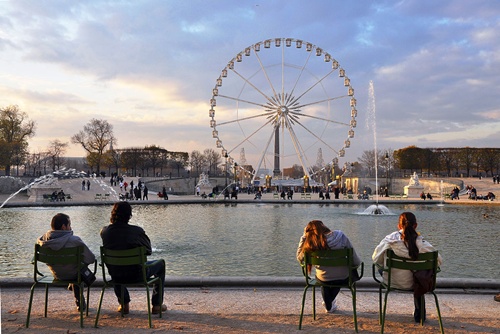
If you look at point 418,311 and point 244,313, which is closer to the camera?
point 418,311

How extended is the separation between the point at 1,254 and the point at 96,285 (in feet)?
16.3

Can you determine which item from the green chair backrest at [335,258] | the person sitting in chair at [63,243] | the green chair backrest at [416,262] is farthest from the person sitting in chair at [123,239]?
the green chair backrest at [416,262]

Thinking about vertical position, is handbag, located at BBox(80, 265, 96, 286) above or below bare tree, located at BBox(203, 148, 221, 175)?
below

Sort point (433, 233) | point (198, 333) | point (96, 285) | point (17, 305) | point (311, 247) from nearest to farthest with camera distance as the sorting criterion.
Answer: point (198, 333), point (311, 247), point (17, 305), point (96, 285), point (433, 233)

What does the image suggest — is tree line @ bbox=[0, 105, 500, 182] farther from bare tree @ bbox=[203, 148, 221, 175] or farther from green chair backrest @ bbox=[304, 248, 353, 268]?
green chair backrest @ bbox=[304, 248, 353, 268]

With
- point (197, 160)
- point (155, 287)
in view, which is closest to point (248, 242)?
point (155, 287)

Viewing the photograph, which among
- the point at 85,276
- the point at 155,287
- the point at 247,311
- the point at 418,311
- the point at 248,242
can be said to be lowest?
the point at 248,242

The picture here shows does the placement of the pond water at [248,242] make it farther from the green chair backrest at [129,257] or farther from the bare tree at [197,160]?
the bare tree at [197,160]

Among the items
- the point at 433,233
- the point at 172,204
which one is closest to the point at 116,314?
the point at 433,233

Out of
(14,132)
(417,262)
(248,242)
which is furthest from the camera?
(14,132)

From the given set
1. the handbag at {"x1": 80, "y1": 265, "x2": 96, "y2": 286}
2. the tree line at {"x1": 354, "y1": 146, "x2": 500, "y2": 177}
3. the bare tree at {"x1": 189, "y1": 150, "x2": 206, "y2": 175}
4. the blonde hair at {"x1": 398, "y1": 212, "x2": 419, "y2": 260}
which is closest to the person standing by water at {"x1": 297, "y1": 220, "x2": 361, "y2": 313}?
the blonde hair at {"x1": 398, "y1": 212, "x2": 419, "y2": 260}

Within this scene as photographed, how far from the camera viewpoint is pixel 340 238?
4797 millimetres

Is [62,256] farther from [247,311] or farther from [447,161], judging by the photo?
[447,161]

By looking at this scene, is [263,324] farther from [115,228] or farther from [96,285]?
[96,285]
